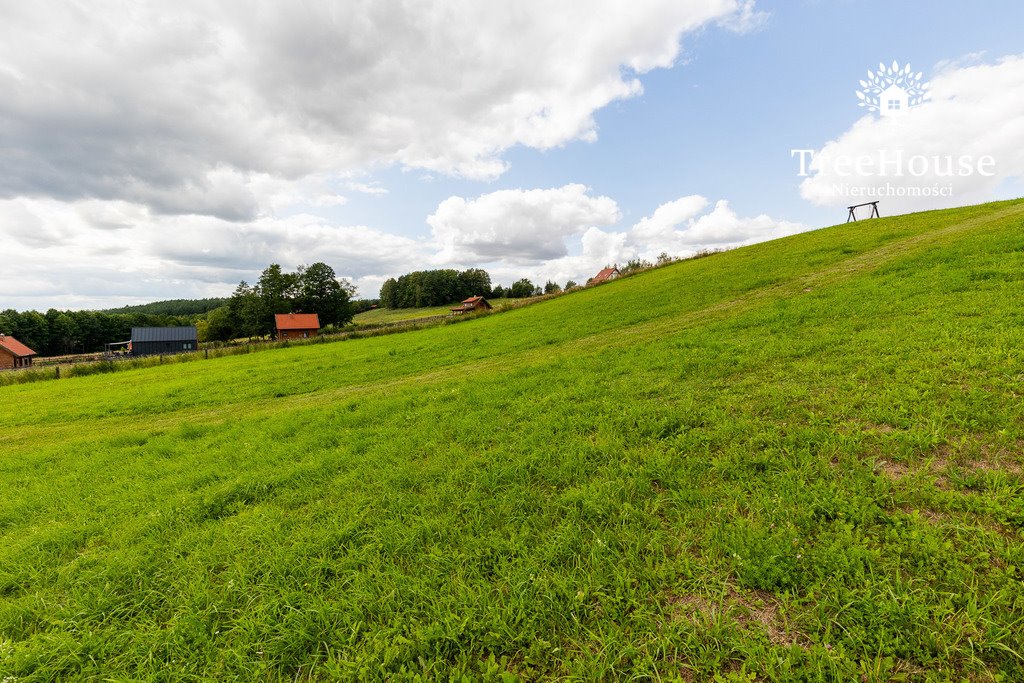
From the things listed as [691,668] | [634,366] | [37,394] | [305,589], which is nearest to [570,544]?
[691,668]

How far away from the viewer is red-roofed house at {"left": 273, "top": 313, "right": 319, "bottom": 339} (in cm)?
7556

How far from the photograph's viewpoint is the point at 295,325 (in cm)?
7638

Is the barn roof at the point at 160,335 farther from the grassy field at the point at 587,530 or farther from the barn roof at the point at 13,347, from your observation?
the grassy field at the point at 587,530

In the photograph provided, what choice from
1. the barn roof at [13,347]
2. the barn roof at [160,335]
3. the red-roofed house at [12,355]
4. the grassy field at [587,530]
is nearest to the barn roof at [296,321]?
the barn roof at [160,335]

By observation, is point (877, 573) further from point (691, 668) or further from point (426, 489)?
point (426, 489)

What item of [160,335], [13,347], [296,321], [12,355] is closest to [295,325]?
[296,321]

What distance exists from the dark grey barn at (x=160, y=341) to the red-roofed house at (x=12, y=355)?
13365 millimetres

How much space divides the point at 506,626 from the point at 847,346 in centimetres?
863

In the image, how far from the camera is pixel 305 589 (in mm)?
3686

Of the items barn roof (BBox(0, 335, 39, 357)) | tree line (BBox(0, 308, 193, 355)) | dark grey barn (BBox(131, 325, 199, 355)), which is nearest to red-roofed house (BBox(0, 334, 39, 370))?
barn roof (BBox(0, 335, 39, 357))

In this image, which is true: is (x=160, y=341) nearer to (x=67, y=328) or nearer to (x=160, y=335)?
(x=160, y=335)

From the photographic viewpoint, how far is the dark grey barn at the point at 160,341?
7456 centimetres

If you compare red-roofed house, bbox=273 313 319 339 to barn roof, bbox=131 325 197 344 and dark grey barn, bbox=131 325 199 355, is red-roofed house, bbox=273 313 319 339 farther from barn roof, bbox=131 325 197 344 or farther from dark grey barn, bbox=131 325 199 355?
barn roof, bbox=131 325 197 344

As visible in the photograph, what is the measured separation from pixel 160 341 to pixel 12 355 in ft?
59.8
